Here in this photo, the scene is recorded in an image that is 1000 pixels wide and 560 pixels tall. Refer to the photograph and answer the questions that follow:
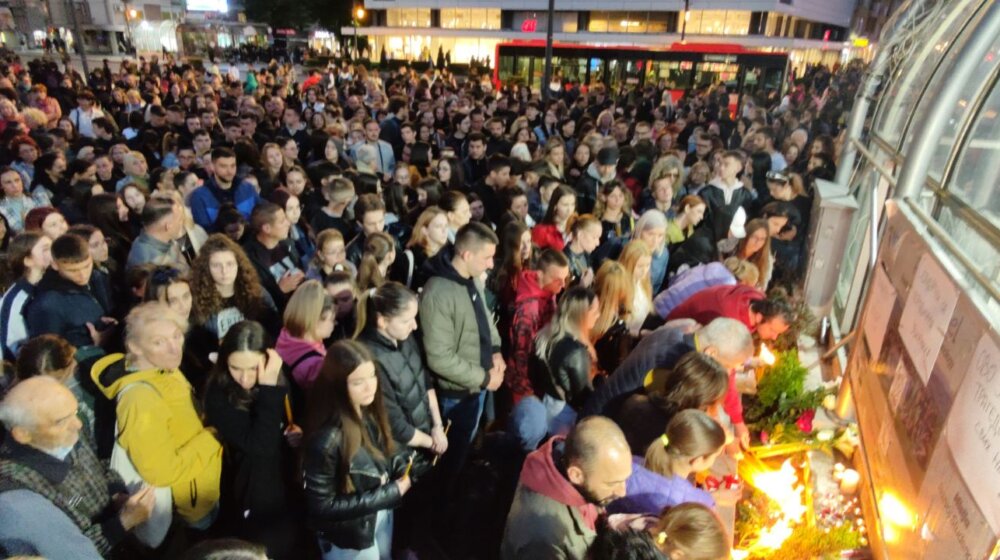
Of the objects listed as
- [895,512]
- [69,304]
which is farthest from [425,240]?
[895,512]

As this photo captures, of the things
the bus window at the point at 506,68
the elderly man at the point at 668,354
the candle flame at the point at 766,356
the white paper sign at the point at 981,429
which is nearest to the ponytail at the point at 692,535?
the white paper sign at the point at 981,429

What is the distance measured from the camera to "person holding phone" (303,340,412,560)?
2855 mm

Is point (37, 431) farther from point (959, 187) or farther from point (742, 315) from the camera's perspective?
point (959, 187)

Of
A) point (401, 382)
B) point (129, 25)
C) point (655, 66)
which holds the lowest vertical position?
point (401, 382)

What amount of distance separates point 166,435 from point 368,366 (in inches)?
40.9

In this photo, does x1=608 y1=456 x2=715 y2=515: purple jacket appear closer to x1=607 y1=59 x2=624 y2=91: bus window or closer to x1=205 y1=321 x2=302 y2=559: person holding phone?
x1=205 y1=321 x2=302 y2=559: person holding phone

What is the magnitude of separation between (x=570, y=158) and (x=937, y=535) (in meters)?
8.40

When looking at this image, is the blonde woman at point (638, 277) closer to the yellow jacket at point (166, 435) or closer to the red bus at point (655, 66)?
the yellow jacket at point (166, 435)

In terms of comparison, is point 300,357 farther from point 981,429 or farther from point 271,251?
point 981,429

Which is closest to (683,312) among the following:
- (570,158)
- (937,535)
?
(937,535)

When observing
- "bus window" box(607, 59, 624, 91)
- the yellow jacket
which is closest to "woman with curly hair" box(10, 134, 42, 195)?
the yellow jacket

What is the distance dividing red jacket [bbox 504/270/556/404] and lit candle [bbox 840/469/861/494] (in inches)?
84.6

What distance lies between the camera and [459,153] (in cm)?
1072

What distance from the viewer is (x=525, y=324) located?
4.32 metres
